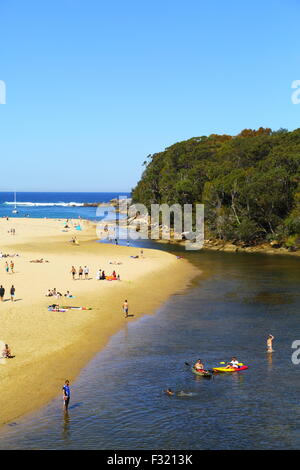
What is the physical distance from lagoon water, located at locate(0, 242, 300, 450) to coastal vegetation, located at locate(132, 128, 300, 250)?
41.1 m

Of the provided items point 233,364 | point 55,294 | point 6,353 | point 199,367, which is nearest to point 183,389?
point 199,367

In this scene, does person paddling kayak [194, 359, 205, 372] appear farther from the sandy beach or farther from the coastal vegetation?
the coastal vegetation

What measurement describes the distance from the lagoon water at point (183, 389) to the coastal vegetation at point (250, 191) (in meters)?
41.1

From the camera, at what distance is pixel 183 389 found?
83.1ft

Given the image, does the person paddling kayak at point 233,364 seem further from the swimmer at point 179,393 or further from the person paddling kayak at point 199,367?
the swimmer at point 179,393

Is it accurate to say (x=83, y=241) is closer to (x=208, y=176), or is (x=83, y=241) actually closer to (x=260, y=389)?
(x=208, y=176)

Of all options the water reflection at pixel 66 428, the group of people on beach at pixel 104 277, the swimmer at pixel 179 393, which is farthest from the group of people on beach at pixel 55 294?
the water reflection at pixel 66 428

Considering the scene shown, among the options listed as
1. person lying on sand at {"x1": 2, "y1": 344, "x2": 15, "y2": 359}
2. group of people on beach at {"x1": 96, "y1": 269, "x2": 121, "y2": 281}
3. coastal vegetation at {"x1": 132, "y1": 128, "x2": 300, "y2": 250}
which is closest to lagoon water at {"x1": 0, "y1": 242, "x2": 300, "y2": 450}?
person lying on sand at {"x1": 2, "y1": 344, "x2": 15, "y2": 359}

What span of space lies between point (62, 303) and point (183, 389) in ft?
57.8

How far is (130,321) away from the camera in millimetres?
37656

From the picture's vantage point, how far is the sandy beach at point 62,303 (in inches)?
984

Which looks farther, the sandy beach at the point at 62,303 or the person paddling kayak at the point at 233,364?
the person paddling kayak at the point at 233,364

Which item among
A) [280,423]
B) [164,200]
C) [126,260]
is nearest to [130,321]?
[280,423]

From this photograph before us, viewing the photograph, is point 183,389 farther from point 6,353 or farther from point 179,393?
point 6,353
